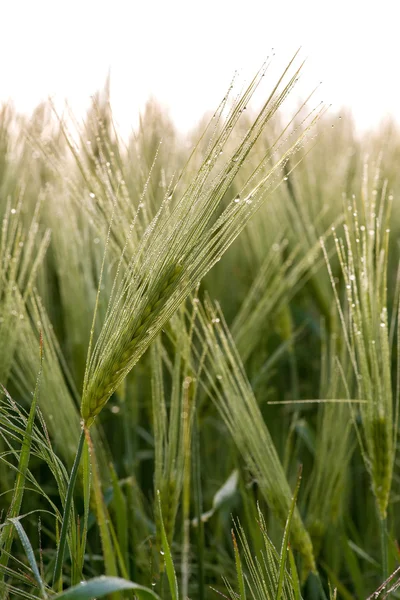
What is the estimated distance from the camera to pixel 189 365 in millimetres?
917

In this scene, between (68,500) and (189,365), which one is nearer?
(68,500)

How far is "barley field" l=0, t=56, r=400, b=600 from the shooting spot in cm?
62

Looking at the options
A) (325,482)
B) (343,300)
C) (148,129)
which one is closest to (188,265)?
(325,482)

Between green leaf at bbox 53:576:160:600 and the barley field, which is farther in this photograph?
the barley field

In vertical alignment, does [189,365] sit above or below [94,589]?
above

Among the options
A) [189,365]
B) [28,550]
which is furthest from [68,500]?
[189,365]

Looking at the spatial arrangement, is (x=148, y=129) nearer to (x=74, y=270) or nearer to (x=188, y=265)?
(x=74, y=270)

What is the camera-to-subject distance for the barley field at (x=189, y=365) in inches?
24.5

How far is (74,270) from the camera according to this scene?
1296 millimetres

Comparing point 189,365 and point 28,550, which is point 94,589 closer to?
point 28,550

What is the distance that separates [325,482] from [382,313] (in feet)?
1.01

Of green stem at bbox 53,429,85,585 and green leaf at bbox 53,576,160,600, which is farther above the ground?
green stem at bbox 53,429,85,585

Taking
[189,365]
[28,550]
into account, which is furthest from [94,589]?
[189,365]

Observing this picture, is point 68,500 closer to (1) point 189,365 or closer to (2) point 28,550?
(2) point 28,550
